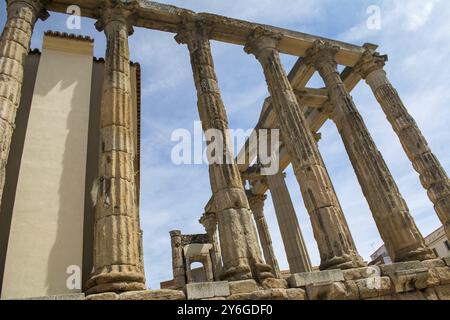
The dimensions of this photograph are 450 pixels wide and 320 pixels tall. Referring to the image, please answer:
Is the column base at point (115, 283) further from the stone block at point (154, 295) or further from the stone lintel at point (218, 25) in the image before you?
the stone lintel at point (218, 25)

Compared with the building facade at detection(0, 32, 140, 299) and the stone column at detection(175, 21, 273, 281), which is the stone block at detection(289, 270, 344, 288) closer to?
the stone column at detection(175, 21, 273, 281)

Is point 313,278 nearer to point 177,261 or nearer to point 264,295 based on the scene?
point 264,295

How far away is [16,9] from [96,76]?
261 centimetres

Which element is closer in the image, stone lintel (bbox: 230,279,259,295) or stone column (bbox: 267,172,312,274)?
stone lintel (bbox: 230,279,259,295)

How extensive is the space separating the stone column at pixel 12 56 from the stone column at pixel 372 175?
376 inches

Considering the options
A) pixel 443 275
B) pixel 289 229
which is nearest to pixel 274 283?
pixel 443 275

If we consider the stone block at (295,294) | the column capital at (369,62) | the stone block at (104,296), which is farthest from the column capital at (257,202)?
the stone block at (104,296)

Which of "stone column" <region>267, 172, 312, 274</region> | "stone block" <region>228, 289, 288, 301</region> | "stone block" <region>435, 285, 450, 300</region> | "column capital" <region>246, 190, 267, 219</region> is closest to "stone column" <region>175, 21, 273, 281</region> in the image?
"stone block" <region>228, 289, 288, 301</region>

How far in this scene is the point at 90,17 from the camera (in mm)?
10195

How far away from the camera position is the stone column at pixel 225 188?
6855 millimetres

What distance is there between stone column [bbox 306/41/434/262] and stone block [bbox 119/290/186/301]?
20.9 feet

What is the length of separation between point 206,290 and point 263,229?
42.2 feet

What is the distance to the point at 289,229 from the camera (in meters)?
14.9

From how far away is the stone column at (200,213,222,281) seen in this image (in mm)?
17906
